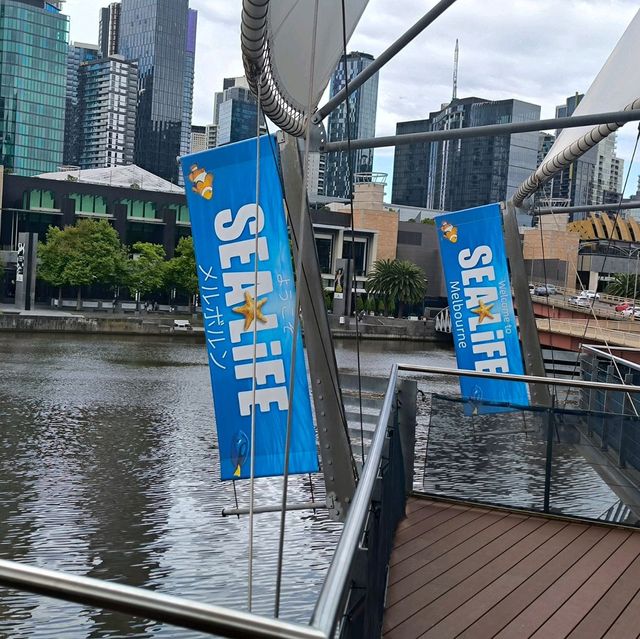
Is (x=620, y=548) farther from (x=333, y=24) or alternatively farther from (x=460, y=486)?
(x=333, y=24)

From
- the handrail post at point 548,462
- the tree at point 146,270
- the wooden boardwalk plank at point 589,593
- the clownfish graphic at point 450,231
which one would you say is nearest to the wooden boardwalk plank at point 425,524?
the handrail post at point 548,462

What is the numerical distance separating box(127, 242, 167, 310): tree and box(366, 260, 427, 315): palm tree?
1696 centimetres

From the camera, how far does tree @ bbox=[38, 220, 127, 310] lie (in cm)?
6481

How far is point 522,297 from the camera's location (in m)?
16.1

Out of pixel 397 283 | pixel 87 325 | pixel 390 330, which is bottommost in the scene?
pixel 87 325

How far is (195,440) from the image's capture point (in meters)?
21.2

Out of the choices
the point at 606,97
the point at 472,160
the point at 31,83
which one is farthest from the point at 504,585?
the point at 31,83

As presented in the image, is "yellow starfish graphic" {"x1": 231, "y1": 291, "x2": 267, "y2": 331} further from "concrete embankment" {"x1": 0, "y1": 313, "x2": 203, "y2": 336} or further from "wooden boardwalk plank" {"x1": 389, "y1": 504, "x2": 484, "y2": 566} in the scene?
"concrete embankment" {"x1": 0, "y1": 313, "x2": 203, "y2": 336}

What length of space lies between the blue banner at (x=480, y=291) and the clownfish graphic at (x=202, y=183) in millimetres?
6682

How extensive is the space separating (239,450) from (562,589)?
13.9ft

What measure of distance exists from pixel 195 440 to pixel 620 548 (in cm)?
1615

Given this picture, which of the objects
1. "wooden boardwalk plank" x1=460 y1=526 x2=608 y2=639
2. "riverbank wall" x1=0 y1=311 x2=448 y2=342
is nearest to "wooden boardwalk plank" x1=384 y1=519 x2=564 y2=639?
"wooden boardwalk plank" x1=460 y1=526 x2=608 y2=639

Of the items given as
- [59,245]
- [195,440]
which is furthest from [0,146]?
[195,440]

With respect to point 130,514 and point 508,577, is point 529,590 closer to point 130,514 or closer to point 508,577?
point 508,577
